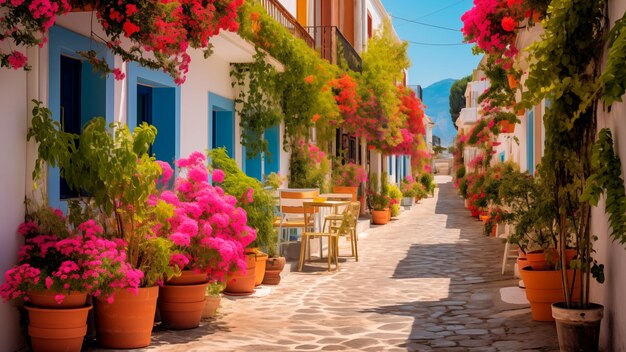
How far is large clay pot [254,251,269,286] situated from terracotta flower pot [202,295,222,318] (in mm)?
→ 1766

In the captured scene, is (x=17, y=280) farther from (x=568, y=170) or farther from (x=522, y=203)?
(x=522, y=203)

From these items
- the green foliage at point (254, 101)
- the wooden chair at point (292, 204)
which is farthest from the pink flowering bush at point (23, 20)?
the wooden chair at point (292, 204)

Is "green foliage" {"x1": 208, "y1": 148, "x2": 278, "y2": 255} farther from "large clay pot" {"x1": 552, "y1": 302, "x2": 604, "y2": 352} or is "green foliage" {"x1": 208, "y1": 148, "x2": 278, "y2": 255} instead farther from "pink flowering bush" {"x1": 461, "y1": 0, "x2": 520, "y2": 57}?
"large clay pot" {"x1": 552, "y1": 302, "x2": 604, "y2": 352}

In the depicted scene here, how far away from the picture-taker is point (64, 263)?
622cm

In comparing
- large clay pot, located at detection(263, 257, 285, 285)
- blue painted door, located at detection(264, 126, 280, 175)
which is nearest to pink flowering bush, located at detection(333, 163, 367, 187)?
blue painted door, located at detection(264, 126, 280, 175)

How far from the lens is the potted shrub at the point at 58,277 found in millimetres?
6195

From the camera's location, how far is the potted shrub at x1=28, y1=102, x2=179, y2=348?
6656 mm

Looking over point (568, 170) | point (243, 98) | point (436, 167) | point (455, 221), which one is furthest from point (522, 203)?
point (436, 167)

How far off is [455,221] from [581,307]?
18.5 meters

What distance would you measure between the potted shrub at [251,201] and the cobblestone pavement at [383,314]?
508 mm

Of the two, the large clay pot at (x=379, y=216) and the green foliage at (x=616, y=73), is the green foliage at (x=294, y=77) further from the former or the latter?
the green foliage at (x=616, y=73)

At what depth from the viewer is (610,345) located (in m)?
6.09

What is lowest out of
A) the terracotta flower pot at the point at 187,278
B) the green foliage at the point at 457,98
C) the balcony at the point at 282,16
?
the terracotta flower pot at the point at 187,278

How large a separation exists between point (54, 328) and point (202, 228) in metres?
1.97
